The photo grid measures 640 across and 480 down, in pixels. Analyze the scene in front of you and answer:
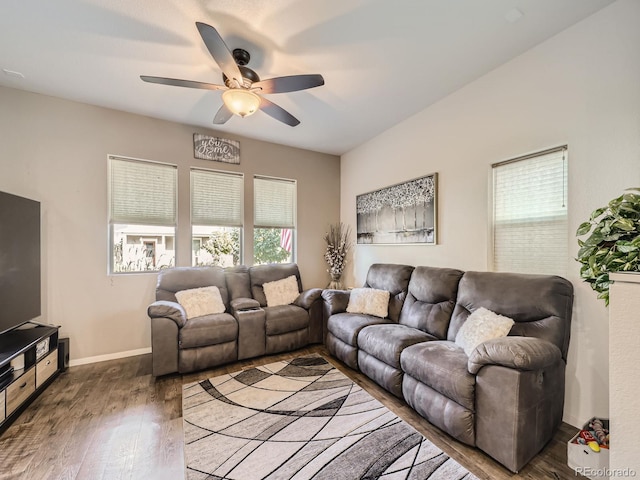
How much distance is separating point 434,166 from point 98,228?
396 cm

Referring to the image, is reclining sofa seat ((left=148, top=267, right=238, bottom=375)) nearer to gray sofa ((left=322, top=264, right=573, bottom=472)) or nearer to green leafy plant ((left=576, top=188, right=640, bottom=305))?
gray sofa ((left=322, top=264, right=573, bottom=472))

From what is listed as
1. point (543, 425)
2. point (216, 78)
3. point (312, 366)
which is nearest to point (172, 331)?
point (312, 366)

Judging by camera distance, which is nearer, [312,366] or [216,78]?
[216,78]

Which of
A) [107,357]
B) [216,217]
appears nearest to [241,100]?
[216,217]

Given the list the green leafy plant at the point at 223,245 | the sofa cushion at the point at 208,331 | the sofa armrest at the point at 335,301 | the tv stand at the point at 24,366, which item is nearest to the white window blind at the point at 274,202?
the green leafy plant at the point at 223,245

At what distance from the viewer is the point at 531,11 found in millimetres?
1813

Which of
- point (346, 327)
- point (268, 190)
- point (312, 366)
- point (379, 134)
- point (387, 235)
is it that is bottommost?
point (312, 366)

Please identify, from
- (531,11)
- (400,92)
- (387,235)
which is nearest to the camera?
(531,11)

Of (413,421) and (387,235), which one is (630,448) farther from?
(387,235)

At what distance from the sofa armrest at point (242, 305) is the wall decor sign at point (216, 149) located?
1.99m

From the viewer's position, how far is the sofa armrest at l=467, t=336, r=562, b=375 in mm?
1490

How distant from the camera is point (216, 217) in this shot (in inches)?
149

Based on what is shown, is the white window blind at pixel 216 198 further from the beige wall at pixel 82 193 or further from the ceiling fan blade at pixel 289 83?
the ceiling fan blade at pixel 289 83

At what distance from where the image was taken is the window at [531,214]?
2.09m
